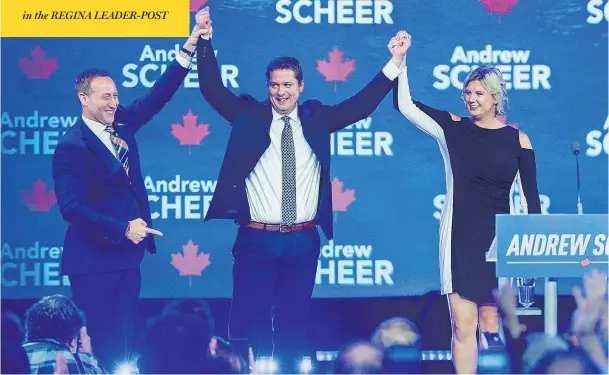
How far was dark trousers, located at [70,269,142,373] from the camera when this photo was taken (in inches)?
201

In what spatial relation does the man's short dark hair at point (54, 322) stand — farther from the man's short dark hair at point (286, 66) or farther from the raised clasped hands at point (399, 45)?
the raised clasped hands at point (399, 45)

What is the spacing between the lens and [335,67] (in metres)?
5.48

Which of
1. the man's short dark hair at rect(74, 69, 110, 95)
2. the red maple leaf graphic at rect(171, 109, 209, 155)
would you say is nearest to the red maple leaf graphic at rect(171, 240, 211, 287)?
the red maple leaf graphic at rect(171, 109, 209, 155)

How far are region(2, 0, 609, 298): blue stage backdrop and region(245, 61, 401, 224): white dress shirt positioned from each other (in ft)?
1.02

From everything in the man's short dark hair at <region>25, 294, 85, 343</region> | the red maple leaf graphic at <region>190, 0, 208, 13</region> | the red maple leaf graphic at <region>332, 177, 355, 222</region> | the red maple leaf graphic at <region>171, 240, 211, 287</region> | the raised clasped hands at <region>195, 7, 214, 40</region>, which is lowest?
the man's short dark hair at <region>25, 294, 85, 343</region>

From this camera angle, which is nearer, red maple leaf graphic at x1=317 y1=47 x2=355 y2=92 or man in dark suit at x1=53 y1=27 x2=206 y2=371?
man in dark suit at x1=53 y1=27 x2=206 y2=371

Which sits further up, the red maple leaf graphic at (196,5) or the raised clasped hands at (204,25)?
the red maple leaf graphic at (196,5)

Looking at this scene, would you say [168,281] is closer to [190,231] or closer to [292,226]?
[190,231]

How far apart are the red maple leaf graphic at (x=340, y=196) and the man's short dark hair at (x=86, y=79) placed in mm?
1438

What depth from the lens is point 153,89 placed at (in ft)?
17.5

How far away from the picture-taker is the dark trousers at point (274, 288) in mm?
5094

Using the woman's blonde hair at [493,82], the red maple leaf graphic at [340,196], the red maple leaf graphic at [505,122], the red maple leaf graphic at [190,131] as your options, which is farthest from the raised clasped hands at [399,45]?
the red maple leaf graphic at [190,131]

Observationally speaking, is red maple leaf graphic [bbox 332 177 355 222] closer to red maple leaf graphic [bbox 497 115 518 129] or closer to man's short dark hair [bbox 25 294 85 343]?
red maple leaf graphic [bbox 497 115 518 129]

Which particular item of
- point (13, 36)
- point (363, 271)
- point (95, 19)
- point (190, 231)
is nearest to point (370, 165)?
point (363, 271)
